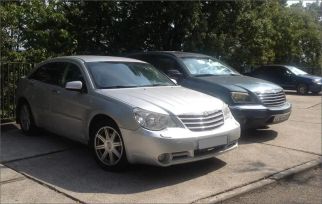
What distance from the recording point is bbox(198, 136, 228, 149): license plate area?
546 centimetres

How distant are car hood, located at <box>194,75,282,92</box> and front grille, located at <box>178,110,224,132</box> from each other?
2127mm

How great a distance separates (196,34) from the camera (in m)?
16.0

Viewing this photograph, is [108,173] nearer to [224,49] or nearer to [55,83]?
[55,83]

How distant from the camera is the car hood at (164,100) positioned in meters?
5.52

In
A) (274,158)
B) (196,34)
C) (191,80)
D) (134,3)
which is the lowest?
(274,158)

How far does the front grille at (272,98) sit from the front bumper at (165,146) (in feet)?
8.79

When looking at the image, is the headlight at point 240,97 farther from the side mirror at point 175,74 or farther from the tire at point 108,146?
the tire at point 108,146

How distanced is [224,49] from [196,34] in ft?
5.56

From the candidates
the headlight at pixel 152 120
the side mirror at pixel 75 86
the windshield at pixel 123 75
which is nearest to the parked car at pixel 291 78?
the windshield at pixel 123 75

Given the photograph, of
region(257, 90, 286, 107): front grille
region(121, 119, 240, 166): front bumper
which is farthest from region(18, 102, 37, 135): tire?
region(257, 90, 286, 107): front grille

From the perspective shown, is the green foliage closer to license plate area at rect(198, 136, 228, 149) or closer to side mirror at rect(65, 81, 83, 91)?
side mirror at rect(65, 81, 83, 91)

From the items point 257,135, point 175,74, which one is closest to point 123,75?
point 175,74

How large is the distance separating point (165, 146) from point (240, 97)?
10.1ft

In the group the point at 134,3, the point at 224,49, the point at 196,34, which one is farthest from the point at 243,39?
the point at 134,3
